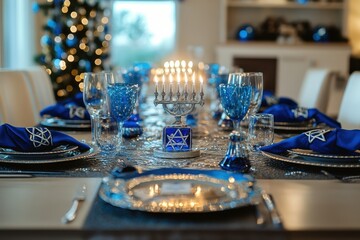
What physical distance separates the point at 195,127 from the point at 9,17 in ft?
11.9

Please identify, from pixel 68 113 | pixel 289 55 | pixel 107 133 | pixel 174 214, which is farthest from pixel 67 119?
pixel 289 55

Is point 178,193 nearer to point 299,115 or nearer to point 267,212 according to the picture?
point 267,212

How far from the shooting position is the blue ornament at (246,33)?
6.57m

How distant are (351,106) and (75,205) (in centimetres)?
198

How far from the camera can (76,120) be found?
7.63 feet

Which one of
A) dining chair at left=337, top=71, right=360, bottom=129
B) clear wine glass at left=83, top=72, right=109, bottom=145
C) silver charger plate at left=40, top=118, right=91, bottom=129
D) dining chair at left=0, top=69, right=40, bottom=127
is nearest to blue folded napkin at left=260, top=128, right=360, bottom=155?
clear wine glass at left=83, top=72, right=109, bottom=145

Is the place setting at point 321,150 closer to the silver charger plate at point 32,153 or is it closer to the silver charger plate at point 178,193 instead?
the silver charger plate at point 178,193

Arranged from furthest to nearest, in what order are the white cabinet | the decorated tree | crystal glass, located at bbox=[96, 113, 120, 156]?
the white cabinet
the decorated tree
crystal glass, located at bbox=[96, 113, 120, 156]

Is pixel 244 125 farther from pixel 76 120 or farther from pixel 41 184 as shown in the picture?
pixel 41 184

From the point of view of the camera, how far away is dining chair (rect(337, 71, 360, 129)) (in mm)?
2672

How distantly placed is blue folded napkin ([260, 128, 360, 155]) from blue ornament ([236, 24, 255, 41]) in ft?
16.8

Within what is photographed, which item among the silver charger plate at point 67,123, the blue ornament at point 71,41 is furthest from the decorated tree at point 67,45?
the silver charger plate at point 67,123

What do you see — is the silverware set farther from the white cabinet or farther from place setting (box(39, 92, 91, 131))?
the white cabinet

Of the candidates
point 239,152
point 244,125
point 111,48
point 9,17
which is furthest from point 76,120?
point 111,48
